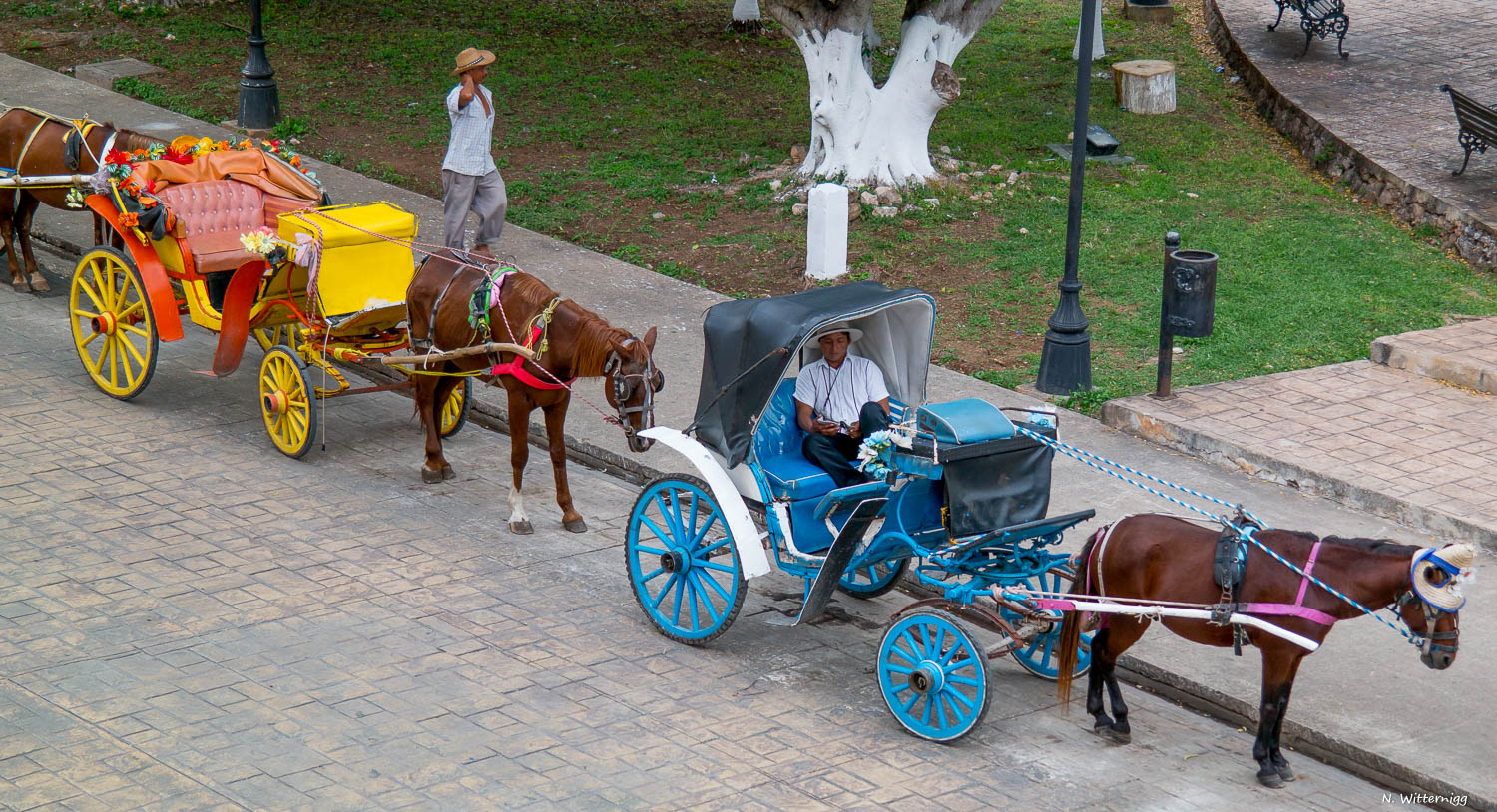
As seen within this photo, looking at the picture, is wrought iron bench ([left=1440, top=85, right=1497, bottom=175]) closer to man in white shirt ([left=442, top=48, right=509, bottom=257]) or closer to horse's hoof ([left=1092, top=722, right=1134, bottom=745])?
man in white shirt ([left=442, top=48, right=509, bottom=257])

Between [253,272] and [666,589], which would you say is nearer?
[666,589]

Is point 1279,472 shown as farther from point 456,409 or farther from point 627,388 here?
point 456,409

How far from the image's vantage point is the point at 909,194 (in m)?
14.3

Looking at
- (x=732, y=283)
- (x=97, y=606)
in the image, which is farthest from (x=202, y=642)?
(x=732, y=283)

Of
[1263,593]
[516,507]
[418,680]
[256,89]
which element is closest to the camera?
[1263,593]

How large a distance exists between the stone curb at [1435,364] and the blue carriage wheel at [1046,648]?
4.64 meters

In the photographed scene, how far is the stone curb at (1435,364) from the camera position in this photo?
10406mm

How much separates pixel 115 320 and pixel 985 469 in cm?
656

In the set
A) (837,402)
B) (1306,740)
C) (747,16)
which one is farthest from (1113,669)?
(747,16)

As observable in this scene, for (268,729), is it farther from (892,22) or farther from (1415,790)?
(892,22)

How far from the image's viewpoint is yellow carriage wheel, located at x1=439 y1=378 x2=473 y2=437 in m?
9.98

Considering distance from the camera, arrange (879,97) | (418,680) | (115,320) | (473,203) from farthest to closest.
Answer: (879,97)
(473,203)
(115,320)
(418,680)

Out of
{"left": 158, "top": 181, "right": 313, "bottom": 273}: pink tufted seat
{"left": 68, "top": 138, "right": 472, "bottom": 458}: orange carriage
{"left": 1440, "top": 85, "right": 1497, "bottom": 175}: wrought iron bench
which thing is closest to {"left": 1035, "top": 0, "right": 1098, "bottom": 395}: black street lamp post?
{"left": 68, "top": 138, "right": 472, "bottom": 458}: orange carriage

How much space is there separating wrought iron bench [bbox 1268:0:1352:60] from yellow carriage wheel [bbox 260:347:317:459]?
13.9 m
